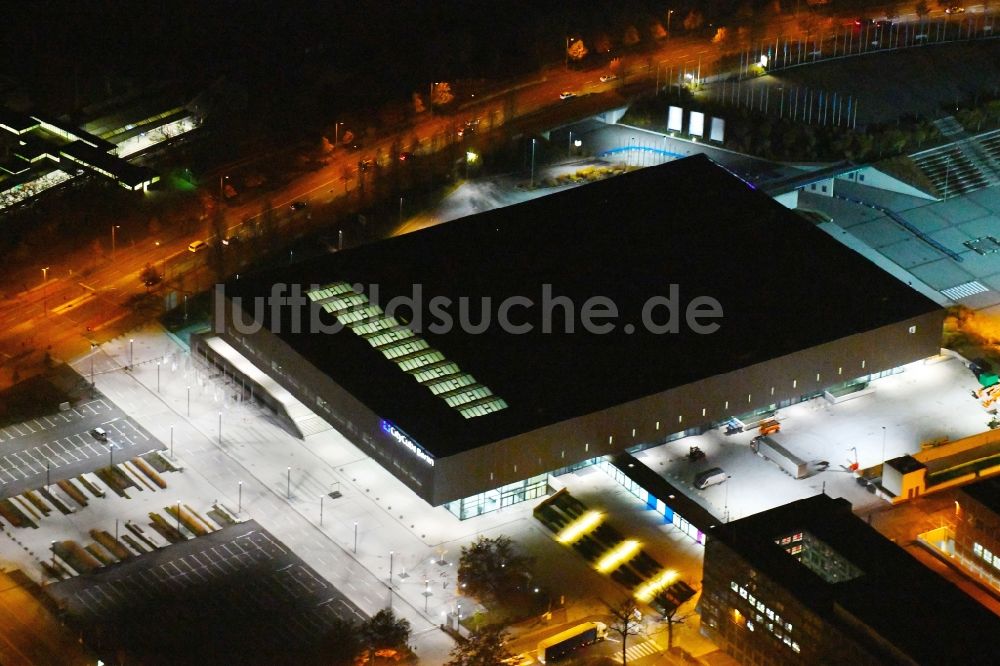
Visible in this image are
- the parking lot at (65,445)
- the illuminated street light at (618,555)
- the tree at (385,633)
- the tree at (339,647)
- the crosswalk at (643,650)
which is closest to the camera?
the tree at (339,647)

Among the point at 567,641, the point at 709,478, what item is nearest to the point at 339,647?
the point at 567,641

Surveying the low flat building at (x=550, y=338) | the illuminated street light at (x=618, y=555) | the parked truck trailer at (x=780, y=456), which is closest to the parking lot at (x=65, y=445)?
the low flat building at (x=550, y=338)

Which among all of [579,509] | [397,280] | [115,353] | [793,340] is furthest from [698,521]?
[115,353]

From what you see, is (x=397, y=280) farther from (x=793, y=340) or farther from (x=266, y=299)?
(x=793, y=340)

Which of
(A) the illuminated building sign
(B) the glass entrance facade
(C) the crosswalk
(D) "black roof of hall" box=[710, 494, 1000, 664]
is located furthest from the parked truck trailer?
(A) the illuminated building sign

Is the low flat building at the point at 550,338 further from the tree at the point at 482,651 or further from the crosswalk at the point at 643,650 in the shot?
the crosswalk at the point at 643,650

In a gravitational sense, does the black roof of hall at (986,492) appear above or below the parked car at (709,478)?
above

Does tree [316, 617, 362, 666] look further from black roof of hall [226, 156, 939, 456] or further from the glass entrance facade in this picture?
the glass entrance facade
